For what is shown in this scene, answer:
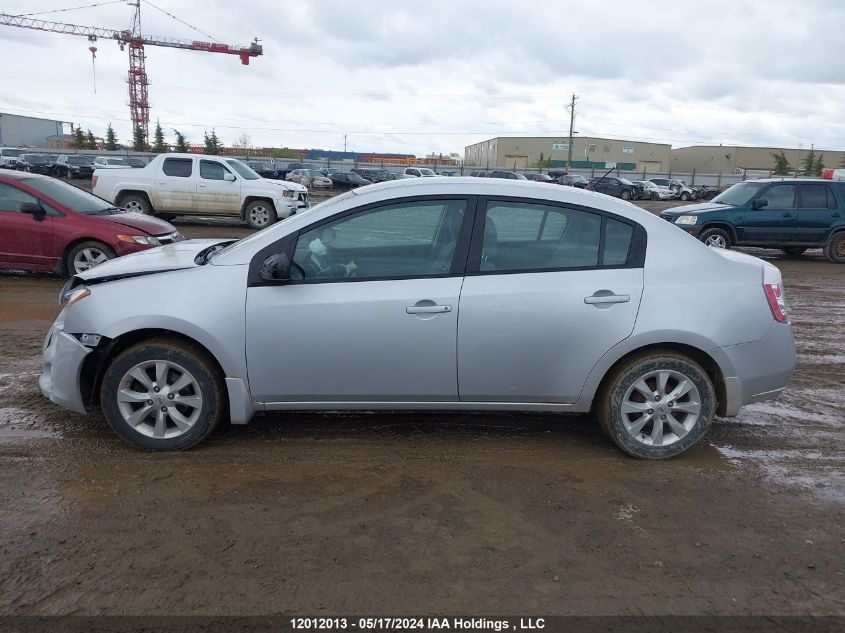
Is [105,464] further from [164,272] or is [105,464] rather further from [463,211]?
[463,211]

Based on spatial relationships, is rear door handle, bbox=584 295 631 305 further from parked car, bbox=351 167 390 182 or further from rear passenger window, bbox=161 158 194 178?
parked car, bbox=351 167 390 182

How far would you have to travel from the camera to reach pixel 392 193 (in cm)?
402

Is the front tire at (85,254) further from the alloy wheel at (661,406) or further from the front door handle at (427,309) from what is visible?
the alloy wheel at (661,406)

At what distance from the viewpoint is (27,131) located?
95312 millimetres

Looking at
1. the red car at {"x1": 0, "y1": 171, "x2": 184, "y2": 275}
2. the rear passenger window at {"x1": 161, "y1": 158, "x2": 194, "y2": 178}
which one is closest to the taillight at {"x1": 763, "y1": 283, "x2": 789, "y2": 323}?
the red car at {"x1": 0, "y1": 171, "x2": 184, "y2": 275}

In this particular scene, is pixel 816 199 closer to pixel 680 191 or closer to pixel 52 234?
pixel 52 234

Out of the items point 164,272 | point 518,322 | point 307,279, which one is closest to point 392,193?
point 307,279

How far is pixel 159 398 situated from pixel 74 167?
4570cm

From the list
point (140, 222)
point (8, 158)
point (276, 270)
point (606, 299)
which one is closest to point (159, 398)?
point (276, 270)

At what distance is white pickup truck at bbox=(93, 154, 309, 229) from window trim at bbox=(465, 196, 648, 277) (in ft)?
41.5

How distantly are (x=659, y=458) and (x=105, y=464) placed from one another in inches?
133

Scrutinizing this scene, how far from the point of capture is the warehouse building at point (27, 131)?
8888cm

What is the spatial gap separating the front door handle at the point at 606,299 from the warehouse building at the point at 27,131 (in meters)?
99.1

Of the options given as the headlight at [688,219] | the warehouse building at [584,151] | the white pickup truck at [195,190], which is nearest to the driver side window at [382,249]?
the headlight at [688,219]
